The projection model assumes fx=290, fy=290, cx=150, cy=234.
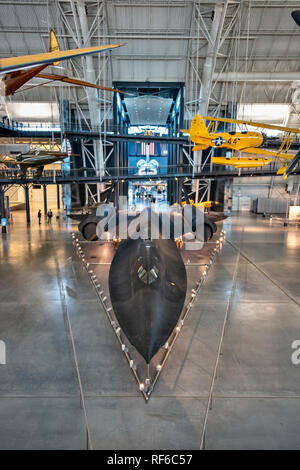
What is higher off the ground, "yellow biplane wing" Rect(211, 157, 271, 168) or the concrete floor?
"yellow biplane wing" Rect(211, 157, 271, 168)

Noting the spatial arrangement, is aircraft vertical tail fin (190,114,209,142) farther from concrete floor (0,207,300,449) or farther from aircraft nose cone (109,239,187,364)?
aircraft nose cone (109,239,187,364)

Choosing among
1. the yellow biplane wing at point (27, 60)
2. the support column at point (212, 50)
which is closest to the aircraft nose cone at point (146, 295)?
the yellow biplane wing at point (27, 60)

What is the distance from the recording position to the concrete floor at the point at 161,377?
537 cm

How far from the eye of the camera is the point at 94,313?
10.4 metres

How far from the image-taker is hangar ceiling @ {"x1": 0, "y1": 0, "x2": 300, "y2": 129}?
26078mm

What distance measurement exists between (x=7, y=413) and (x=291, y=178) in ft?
144

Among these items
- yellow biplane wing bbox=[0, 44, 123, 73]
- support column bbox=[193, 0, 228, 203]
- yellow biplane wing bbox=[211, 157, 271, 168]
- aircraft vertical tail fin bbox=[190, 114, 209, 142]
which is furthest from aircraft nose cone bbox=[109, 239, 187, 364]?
support column bbox=[193, 0, 228, 203]

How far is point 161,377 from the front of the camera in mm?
7008

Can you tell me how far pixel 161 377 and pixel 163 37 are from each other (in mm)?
31385

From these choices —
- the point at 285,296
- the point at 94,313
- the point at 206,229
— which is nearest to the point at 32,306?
the point at 94,313

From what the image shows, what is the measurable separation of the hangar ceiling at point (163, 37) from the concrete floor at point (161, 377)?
20.5 meters

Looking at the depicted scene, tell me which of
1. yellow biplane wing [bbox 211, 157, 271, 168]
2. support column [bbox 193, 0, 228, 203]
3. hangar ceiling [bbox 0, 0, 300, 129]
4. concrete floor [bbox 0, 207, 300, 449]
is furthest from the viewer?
hangar ceiling [bbox 0, 0, 300, 129]

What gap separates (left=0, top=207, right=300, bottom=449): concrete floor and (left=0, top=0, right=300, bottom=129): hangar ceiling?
20.5m
